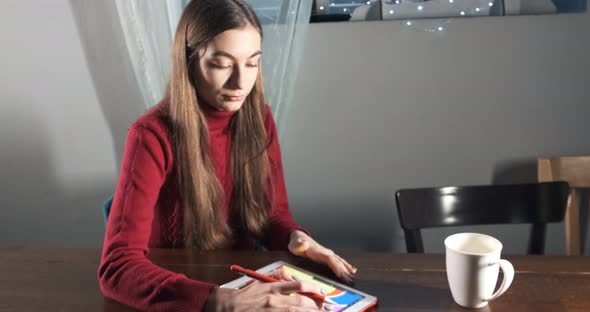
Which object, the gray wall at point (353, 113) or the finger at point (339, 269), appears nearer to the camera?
the finger at point (339, 269)

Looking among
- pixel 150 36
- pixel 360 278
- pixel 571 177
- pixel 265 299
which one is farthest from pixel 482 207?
pixel 150 36

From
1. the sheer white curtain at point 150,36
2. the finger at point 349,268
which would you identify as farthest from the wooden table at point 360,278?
the sheer white curtain at point 150,36

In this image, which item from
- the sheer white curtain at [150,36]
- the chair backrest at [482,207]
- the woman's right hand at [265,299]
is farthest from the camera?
the sheer white curtain at [150,36]

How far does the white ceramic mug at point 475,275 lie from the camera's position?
86 centimetres

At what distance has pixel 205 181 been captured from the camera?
1.18 m

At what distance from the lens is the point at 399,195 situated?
→ 1.34 meters

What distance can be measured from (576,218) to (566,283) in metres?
0.76

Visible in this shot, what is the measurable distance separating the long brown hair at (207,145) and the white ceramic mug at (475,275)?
507mm

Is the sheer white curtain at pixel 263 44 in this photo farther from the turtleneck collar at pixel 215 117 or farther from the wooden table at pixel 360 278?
the wooden table at pixel 360 278

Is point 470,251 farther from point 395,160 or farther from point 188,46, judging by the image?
point 395,160

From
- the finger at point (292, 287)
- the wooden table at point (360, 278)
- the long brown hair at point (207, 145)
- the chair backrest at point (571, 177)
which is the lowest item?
the chair backrest at point (571, 177)

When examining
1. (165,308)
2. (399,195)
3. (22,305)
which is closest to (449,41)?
(399,195)

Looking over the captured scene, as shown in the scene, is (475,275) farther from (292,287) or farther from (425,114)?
(425,114)

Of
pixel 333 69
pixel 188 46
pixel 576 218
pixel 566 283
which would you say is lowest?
pixel 576 218
